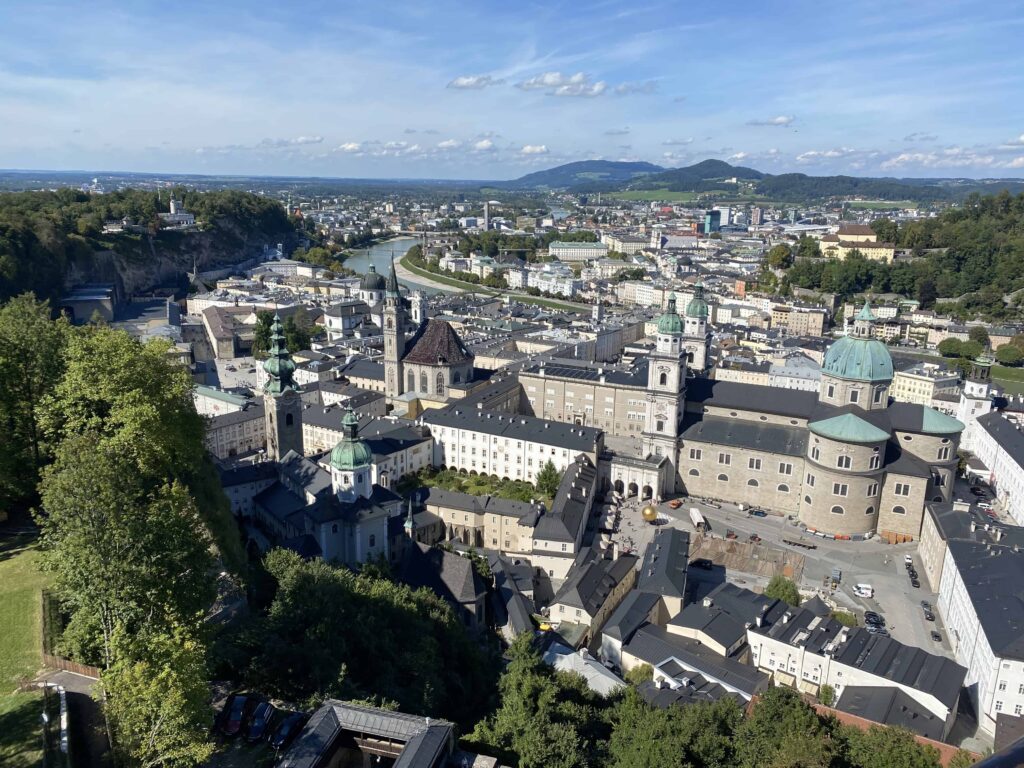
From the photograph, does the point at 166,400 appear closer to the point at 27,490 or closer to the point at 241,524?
the point at 27,490

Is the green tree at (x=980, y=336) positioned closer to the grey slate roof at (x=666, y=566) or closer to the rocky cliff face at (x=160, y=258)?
the grey slate roof at (x=666, y=566)

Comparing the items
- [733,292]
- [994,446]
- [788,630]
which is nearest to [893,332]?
[733,292]

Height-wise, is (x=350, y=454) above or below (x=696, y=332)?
below

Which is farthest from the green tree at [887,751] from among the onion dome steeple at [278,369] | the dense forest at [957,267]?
the dense forest at [957,267]

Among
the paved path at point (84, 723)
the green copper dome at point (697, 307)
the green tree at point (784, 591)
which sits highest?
the green copper dome at point (697, 307)

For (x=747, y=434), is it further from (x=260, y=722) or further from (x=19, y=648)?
(x=19, y=648)

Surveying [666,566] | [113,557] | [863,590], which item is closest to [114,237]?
[666,566]
